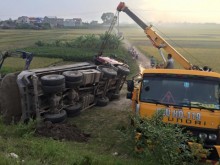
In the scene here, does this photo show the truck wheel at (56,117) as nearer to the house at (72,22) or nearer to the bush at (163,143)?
the bush at (163,143)

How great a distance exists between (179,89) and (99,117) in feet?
17.0

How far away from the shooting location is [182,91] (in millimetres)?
8469

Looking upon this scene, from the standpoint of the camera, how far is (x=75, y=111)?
1266 cm

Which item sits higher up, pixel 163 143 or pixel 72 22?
pixel 163 143

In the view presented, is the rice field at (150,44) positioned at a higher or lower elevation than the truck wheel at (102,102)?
lower

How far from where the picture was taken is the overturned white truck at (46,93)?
424 inches

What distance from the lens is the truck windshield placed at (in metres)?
8.29

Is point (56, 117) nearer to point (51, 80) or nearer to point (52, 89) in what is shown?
point (52, 89)

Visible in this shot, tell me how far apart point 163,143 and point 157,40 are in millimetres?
9678

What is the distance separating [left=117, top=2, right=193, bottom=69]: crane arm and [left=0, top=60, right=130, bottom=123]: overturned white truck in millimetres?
3223

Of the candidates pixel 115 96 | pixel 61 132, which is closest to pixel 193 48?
pixel 115 96

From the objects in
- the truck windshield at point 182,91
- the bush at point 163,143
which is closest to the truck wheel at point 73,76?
the truck windshield at point 182,91

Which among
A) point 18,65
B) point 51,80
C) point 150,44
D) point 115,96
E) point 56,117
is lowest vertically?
point 150,44

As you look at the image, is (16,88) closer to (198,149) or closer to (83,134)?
(83,134)
